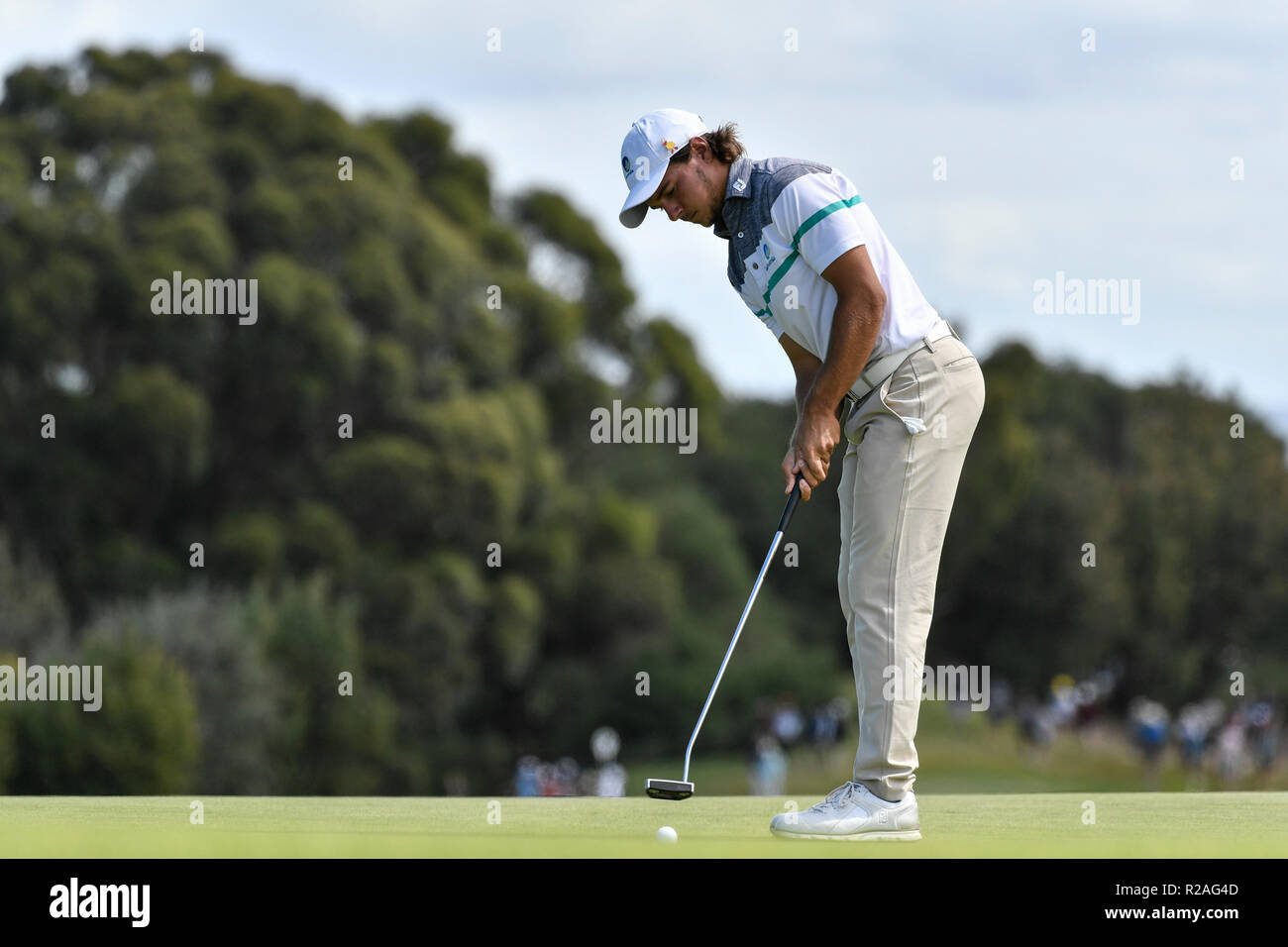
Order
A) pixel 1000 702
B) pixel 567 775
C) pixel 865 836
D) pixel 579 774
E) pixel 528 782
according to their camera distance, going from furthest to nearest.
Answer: pixel 1000 702
pixel 579 774
pixel 567 775
pixel 528 782
pixel 865 836

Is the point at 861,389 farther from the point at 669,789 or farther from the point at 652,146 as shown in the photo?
the point at 669,789

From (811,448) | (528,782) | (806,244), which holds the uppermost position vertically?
(806,244)

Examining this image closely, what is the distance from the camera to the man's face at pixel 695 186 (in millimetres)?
7258

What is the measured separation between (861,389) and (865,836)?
1758 millimetres

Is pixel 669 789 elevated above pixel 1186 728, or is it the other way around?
pixel 669 789

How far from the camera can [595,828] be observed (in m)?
7.15

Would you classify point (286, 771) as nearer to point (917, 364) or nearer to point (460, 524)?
point (460, 524)

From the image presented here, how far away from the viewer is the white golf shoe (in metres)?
6.77

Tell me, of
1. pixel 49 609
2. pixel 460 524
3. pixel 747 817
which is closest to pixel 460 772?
pixel 460 524

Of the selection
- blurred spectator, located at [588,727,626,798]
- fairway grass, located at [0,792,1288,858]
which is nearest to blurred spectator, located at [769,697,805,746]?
blurred spectator, located at [588,727,626,798]
